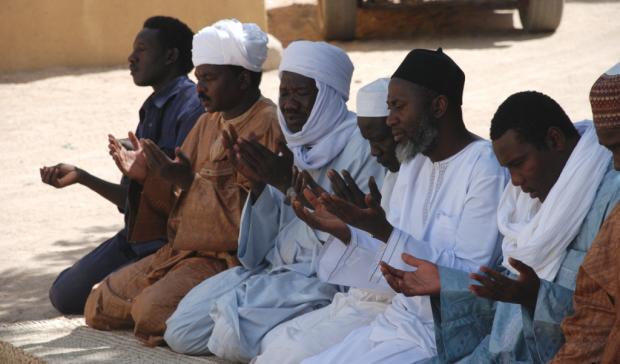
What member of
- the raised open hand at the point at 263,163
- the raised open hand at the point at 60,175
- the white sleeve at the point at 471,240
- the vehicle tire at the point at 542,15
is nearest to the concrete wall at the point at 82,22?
the vehicle tire at the point at 542,15

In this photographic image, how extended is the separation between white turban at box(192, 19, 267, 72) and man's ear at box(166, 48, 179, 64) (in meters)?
0.59

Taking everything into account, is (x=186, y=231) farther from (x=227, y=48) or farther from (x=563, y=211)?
(x=563, y=211)

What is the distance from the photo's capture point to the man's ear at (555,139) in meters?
4.07

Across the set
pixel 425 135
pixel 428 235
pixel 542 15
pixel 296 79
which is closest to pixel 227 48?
pixel 296 79

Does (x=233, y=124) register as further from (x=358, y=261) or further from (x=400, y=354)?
(x=400, y=354)

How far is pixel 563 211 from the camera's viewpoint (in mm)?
3898

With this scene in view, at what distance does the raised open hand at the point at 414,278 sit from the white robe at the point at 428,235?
0.96ft

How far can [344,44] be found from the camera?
15062mm

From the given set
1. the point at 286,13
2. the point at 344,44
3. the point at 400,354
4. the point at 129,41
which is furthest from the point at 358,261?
the point at 286,13

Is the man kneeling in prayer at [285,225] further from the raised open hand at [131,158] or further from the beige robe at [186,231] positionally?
the raised open hand at [131,158]

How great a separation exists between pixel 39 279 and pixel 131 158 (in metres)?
2.13

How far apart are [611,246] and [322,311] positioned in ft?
6.00

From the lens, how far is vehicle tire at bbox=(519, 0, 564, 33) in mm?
14547

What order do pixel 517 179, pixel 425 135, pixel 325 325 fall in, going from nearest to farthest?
pixel 517 179
pixel 425 135
pixel 325 325
